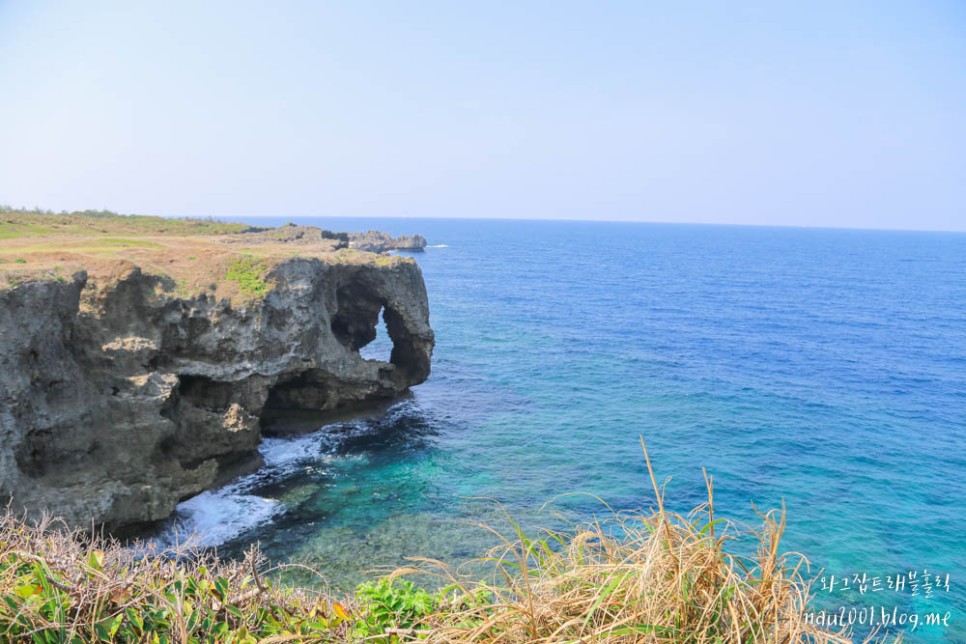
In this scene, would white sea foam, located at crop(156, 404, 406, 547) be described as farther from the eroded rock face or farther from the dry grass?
the dry grass

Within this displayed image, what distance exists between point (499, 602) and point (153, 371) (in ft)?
77.9

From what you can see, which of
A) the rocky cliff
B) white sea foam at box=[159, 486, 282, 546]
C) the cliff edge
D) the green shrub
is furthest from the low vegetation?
the rocky cliff

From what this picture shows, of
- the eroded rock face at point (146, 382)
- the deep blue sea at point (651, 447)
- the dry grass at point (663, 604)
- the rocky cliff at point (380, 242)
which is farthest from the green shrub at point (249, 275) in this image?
the rocky cliff at point (380, 242)

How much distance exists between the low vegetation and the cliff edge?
16217mm

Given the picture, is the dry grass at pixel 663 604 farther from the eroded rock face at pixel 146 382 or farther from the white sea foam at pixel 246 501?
the eroded rock face at pixel 146 382

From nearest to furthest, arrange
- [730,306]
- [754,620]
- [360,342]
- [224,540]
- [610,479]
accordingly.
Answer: [754,620]
[224,540]
[610,479]
[360,342]
[730,306]

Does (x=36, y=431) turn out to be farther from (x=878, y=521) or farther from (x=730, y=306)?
(x=730, y=306)

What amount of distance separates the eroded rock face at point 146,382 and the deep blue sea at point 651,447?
2.38 metres

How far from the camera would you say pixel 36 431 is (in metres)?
21.2

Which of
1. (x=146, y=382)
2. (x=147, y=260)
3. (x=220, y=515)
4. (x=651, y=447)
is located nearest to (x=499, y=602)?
(x=146, y=382)

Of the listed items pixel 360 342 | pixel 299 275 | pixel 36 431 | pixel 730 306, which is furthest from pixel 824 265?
pixel 36 431

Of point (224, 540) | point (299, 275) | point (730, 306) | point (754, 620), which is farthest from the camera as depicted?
point (730, 306)

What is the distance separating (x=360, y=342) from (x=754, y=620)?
128 ft

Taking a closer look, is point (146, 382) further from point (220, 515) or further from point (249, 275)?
point (249, 275)
